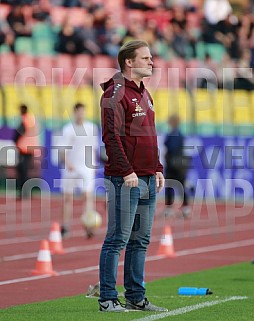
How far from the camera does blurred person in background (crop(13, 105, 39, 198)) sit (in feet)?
85.6

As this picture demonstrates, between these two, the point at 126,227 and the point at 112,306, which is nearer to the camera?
the point at 126,227

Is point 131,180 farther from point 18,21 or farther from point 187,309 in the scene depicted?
point 18,21

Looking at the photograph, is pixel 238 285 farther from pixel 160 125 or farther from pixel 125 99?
pixel 160 125

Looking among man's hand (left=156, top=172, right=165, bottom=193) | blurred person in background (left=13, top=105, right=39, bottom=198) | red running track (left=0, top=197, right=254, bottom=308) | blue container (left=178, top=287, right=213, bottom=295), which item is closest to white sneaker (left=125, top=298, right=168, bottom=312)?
man's hand (left=156, top=172, right=165, bottom=193)

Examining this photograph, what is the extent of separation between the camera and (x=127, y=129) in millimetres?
8969

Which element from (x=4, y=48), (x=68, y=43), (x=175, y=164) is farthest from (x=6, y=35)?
(x=175, y=164)

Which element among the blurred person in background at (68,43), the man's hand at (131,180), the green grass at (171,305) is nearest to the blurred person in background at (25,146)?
the blurred person in background at (68,43)

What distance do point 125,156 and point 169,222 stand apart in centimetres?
1352

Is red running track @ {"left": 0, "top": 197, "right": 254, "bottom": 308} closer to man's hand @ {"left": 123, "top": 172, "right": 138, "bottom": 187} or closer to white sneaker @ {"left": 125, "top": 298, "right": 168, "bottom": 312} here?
white sneaker @ {"left": 125, "top": 298, "right": 168, "bottom": 312}

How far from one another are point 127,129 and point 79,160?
9473mm

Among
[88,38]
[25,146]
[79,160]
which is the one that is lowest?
[79,160]

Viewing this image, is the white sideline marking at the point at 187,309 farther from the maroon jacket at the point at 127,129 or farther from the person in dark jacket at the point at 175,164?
the person in dark jacket at the point at 175,164

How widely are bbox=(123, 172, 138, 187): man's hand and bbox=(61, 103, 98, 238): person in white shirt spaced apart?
29.9 feet

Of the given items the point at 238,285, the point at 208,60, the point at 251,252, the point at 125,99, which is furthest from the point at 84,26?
the point at 125,99
